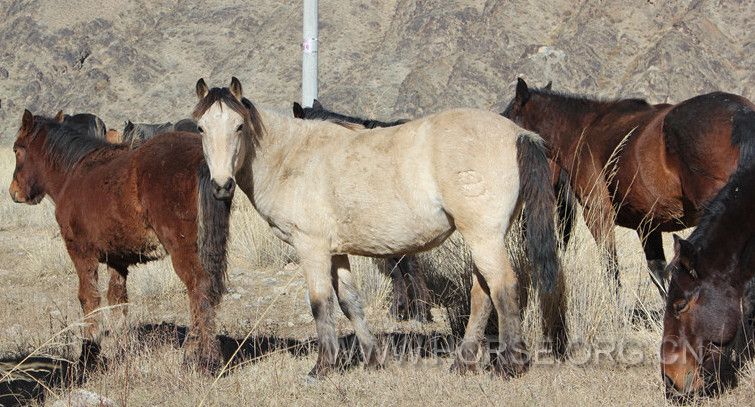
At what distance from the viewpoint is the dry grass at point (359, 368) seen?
18.1ft

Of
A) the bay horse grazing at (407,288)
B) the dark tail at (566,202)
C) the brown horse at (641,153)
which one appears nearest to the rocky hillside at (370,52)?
the brown horse at (641,153)

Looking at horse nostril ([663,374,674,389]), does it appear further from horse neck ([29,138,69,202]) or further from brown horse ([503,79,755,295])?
horse neck ([29,138,69,202])

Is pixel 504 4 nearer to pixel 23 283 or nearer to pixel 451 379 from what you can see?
pixel 23 283

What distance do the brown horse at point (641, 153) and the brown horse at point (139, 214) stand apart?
10.3ft

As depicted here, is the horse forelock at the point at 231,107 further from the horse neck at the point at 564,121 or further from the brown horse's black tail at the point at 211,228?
the horse neck at the point at 564,121

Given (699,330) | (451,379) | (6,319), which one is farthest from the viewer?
(6,319)

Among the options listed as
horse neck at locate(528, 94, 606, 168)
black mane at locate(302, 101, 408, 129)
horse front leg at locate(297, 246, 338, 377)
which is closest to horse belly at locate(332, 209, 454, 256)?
horse front leg at locate(297, 246, 338, 377)

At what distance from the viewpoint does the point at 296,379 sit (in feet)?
20.2

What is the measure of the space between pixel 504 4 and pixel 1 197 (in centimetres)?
2242

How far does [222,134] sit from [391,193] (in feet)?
3.89

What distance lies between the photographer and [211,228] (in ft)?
20.7

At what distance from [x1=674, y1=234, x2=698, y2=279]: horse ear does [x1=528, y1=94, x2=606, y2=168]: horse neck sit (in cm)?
407

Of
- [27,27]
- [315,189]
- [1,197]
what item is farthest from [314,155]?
[27,27]

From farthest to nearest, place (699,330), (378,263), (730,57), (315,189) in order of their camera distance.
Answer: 1. (730,57)
2. (378,263)
3. (315,189)
4. (699,330)
